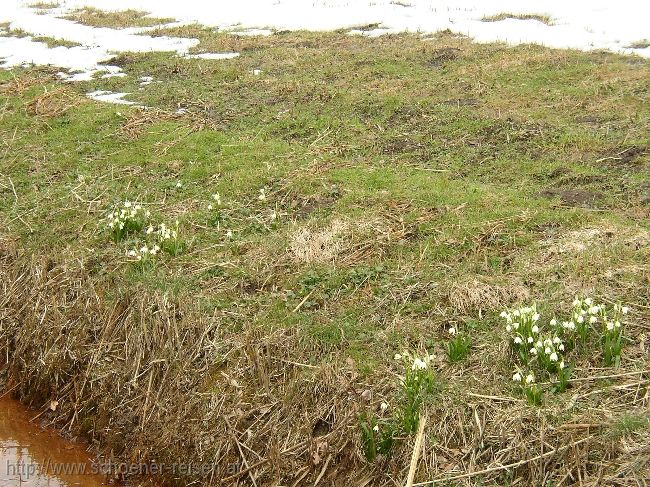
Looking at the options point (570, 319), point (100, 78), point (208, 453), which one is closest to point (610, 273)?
point (570, 319)

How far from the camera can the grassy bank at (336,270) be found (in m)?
5.32

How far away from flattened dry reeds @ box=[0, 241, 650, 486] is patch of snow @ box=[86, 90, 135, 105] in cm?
474

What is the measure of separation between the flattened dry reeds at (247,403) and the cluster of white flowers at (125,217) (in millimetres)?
666

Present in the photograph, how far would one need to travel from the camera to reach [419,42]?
46.2ft

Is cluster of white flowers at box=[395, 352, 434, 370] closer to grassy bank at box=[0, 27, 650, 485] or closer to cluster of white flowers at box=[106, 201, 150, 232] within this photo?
grassy bank at box=[0, 27, 650, 485]

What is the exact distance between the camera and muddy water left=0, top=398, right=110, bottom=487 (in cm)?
641

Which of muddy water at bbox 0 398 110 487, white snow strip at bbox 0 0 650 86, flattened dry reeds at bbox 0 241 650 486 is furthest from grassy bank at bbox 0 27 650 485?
white snow strip at bbox 0 0 650 86

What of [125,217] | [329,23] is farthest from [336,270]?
[329,23]

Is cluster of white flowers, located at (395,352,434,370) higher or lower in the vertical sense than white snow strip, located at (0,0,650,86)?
lower

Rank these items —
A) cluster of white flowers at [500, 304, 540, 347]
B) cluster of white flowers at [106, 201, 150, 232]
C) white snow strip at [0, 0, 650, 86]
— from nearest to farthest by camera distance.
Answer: cluster of white flowers at [500, 304, 540, 347] → cluster of white flowers at [106, 201, 150, 232] → white snow strip at [0, 0, 650, 86]

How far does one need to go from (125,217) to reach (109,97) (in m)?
5.00

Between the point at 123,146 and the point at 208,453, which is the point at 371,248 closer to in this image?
the point at 208,453

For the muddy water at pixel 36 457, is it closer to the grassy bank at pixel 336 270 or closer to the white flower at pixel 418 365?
the grassy bank at pixel 336 270

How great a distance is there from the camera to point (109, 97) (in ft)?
40.0
